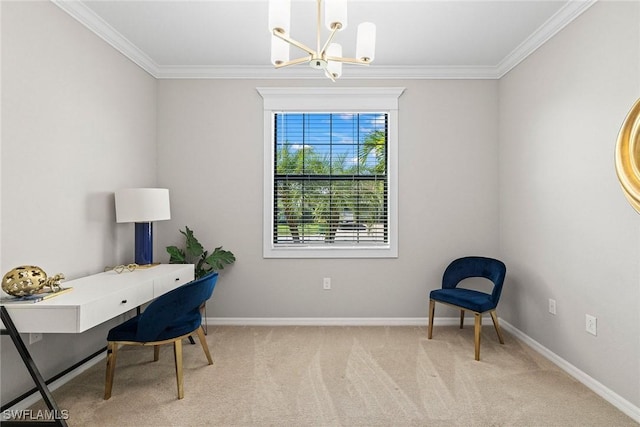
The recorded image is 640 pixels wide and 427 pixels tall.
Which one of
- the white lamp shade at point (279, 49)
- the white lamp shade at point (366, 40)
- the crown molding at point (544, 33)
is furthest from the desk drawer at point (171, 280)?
the crown molding at point (544, 33)

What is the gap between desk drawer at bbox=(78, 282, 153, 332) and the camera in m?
1.99

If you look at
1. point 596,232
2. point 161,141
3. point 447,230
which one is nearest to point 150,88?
point 161,141

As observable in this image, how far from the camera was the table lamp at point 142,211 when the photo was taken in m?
2.92

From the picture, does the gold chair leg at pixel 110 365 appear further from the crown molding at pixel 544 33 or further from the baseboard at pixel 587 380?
the crown molding at pixel 544 33

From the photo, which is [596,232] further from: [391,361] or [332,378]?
[332,378]

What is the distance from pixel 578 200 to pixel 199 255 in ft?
10.8

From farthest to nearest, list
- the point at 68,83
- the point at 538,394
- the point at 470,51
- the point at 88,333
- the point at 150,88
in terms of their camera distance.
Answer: the point at 150,88
the point at 470,51
the point at 88,333
the point at 68,83
the point at 538,394

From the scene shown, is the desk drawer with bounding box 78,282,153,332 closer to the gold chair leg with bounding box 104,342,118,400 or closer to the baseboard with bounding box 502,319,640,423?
the gold chair leg with bounding box 104,342,118,400

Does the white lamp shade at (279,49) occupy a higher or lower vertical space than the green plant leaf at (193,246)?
higher

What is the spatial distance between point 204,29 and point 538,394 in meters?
3.67

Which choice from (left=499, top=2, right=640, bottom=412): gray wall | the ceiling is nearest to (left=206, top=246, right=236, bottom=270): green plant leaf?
the ceiling

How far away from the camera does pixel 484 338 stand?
341 centimetres

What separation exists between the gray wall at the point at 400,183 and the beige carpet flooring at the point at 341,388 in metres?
0.60

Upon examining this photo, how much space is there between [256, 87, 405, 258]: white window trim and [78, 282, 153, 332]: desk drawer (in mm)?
1430
